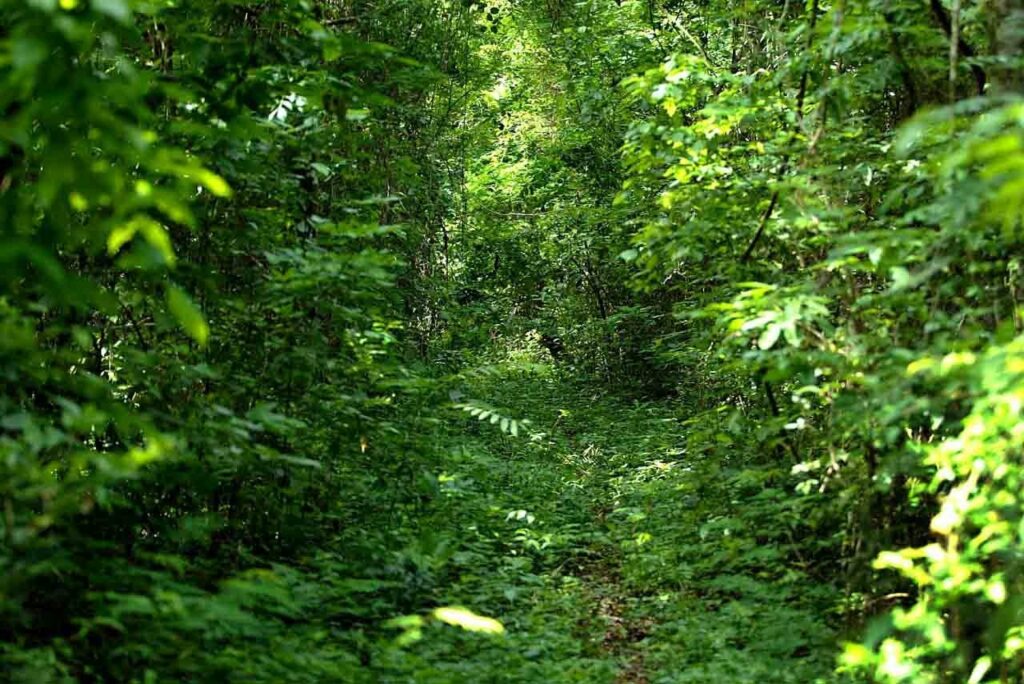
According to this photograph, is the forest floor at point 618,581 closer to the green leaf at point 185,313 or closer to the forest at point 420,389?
the forest at point 420,389

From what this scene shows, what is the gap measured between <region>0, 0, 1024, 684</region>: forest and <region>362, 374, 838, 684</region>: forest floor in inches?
1.4

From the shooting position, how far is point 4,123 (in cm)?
254

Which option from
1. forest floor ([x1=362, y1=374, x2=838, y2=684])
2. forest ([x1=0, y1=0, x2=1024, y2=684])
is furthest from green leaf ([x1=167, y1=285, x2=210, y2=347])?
forest floor ([x1=362, y1=374, x2=838, y2=684])

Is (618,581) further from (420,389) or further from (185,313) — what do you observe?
(185,313)

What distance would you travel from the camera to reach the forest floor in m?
4.77

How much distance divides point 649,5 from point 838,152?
8181mm

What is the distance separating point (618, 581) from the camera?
682cm

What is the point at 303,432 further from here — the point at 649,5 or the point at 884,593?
the point at 649,5

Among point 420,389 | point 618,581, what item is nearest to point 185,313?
point 420,389

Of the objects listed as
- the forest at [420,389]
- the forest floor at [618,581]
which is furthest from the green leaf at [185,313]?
the forest floor at [618,581]

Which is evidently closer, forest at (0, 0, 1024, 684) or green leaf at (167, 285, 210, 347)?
green leaf at (167, 285, 210, 347)

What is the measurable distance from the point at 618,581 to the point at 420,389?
2279mm

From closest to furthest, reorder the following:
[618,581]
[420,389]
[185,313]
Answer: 1. [185,313]
2. [420,389]
3. [618,581]

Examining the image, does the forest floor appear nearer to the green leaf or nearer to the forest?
the forest
